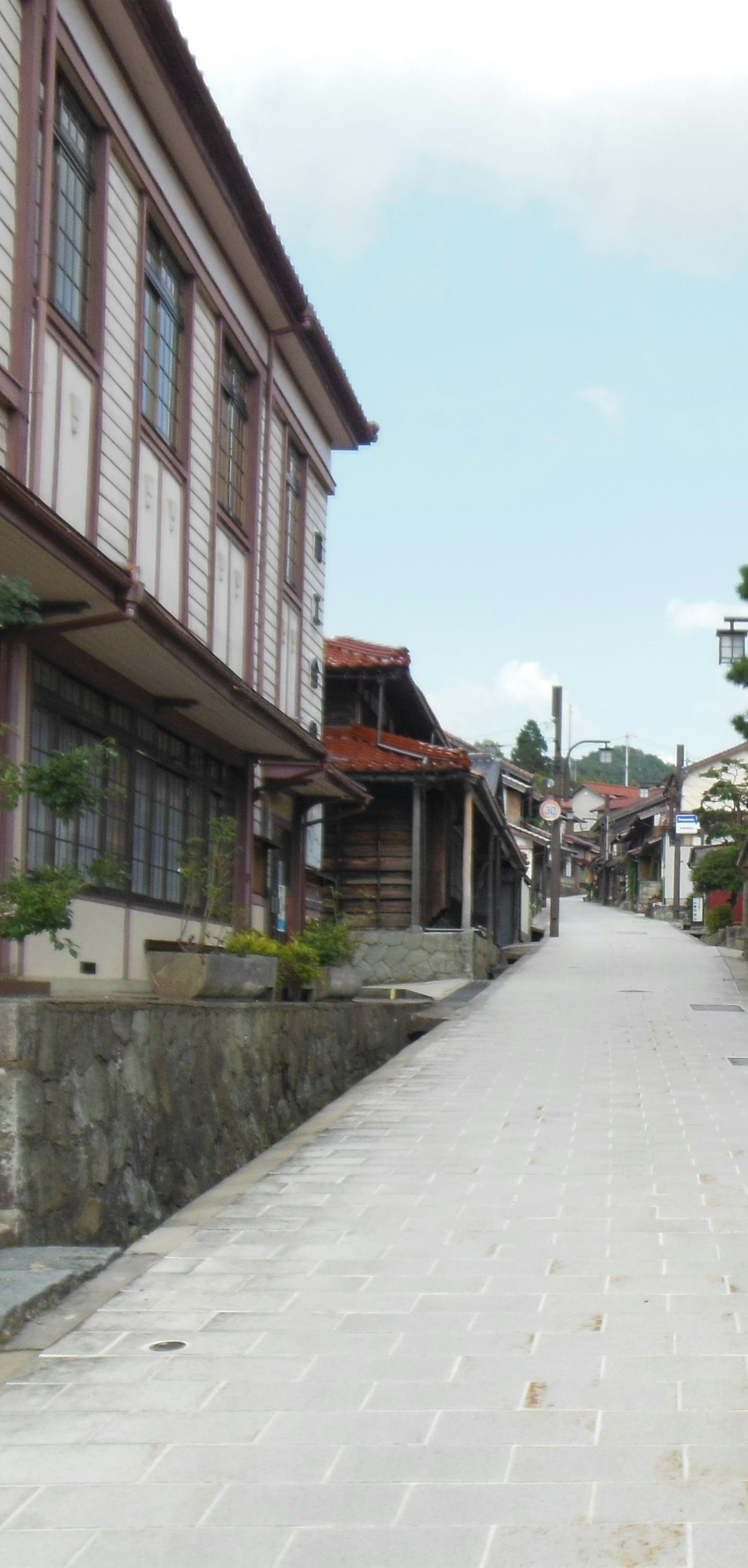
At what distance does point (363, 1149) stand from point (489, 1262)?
2.95 m

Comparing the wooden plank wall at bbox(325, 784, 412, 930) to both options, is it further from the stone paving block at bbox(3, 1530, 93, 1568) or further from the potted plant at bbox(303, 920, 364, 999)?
the stone paving block at bbox(3, 1530, 93, 1568)

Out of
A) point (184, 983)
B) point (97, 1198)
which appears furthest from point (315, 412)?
point (97, 1198)

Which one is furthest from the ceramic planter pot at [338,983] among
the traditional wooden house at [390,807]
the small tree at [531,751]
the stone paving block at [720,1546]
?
the small tree at [531,751]

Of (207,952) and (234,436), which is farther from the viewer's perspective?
(234,436)

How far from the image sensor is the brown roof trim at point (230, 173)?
453 inches

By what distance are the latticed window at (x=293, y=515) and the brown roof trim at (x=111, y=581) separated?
167 inches

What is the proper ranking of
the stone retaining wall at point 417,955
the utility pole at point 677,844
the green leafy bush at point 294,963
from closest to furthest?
the green leafy bush at point 294,963
the stone retaining wall at point 417,955
the utility pole at point 677,844

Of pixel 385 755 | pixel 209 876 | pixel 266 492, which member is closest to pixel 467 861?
pixel 385 755

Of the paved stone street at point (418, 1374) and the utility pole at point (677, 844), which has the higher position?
the utility pole at point (677, 844)

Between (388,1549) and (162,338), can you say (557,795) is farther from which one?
(388,1549)

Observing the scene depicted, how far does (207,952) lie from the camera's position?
12.5 meters

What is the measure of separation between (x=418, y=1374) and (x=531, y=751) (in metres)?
104

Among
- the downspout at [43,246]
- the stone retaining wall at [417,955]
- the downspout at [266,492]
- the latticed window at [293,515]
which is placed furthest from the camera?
the stone retaining wall at [417,955]

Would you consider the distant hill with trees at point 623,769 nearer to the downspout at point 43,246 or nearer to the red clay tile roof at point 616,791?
the red clay tile roof at point 616,791
